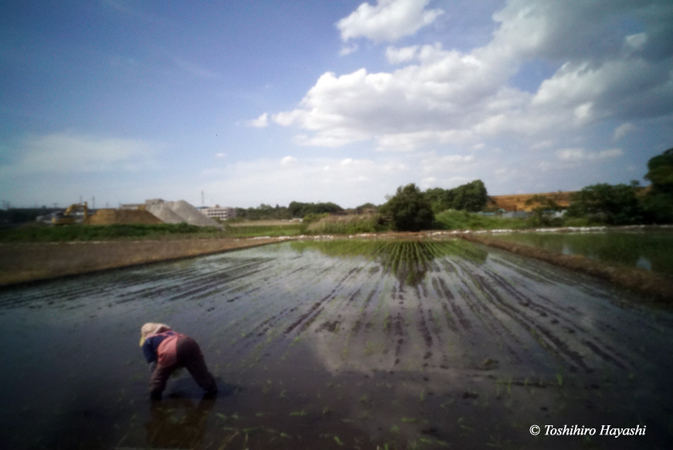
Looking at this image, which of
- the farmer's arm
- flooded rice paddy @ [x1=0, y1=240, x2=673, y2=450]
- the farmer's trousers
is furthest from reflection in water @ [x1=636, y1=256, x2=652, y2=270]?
the farmer's arm

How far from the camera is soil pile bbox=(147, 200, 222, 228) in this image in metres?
45.8

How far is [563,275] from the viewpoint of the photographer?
383 inches

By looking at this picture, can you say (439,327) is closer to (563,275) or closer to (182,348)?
(182,348)


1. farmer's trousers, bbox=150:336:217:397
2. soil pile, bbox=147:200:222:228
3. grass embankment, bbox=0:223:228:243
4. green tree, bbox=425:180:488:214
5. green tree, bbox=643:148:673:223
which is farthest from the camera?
green tree, bbox=425:180:488:214

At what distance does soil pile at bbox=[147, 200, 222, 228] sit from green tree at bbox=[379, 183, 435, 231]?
24616mm

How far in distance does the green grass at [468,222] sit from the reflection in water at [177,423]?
34.4m

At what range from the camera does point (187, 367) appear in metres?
3.47

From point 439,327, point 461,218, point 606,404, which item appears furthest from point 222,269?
point 461,218

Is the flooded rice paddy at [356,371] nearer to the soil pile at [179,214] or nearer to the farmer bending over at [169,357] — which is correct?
the farmer bending over at [169,357]

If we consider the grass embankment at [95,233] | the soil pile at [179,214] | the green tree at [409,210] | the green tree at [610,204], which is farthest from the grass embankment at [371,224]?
the soil pile at [179,214]

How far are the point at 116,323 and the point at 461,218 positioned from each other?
36.1m

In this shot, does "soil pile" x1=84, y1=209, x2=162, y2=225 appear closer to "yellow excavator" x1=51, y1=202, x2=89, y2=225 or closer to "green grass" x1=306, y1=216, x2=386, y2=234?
"yellow excavator" x1=51, y1=202, x2=89, y2=225

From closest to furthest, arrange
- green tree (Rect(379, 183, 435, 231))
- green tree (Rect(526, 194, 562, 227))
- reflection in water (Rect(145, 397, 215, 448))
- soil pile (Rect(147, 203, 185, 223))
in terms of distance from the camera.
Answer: reflection in water (Rect(145, 397, 215, 448)) → green tree (Rect(526, 194, 562, 227)) → green tree (Rect(379, 183, 435, 231)) → soil pile (Rect(147, 203, 185, 223))

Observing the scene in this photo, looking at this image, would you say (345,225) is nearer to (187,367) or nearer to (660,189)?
(660,189)
